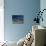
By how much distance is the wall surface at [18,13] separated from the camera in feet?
16.4

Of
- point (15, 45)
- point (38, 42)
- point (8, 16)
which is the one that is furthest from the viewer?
point (8, 16)

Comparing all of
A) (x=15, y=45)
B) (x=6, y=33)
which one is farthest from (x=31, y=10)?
(x=15, y=45)

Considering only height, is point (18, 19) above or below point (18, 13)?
below

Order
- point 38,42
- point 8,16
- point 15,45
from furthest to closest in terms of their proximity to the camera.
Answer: point 8,16
point 15,45
point 38,42

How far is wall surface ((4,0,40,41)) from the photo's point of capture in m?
4.99

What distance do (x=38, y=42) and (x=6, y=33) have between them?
8.94 feet

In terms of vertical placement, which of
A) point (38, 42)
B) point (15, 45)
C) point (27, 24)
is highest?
point (27, 24)

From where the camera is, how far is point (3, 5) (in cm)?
500

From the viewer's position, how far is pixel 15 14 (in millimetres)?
5012

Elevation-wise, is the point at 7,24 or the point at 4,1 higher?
the point at 4,1

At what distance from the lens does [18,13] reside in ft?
16.5

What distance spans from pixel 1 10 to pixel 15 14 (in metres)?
0.57

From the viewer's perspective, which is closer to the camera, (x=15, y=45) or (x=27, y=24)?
(x=15, y=45)

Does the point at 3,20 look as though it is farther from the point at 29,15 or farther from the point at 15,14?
the point at 29,15
